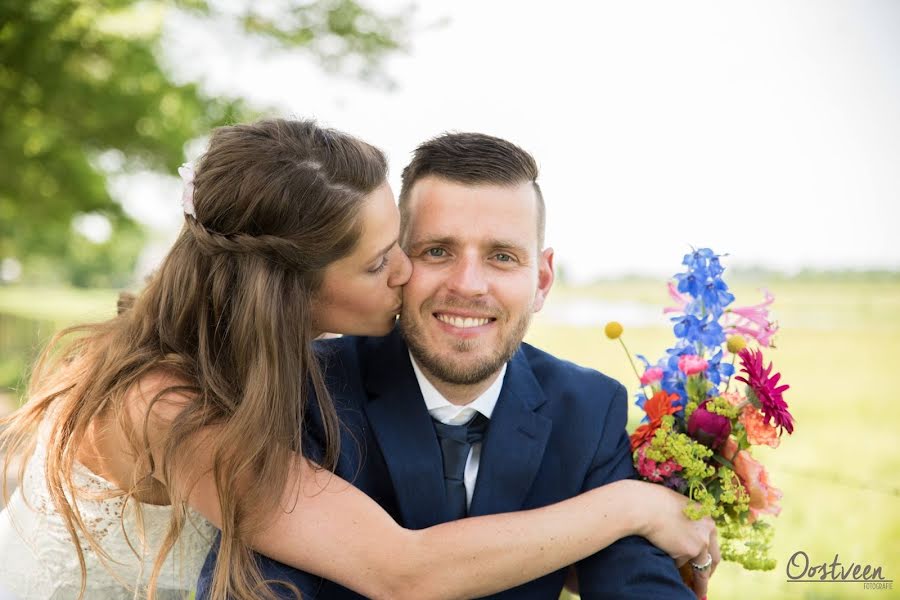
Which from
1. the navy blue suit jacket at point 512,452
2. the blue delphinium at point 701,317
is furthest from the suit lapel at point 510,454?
the blue delphinium at point 701,317

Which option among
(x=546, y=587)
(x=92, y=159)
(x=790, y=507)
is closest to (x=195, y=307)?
(x=546, y=587)

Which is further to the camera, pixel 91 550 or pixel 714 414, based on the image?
pixel 91 550

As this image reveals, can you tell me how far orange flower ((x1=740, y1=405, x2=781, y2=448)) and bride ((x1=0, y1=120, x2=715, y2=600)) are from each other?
0.32 m

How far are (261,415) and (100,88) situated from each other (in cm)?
962

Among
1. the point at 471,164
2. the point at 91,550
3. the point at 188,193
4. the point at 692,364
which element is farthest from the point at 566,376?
the point at 91,550

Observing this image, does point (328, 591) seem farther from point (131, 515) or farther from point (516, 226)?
point (516, 226)

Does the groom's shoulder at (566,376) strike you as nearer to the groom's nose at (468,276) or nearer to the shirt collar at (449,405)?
the shirt collar at (449,405)

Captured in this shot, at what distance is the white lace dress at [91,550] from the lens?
2961 mm

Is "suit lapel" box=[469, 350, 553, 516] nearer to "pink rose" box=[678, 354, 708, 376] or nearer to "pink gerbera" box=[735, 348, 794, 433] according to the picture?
"pink rose" box=[678, 354, 708, 376]

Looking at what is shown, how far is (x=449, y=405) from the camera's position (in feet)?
9.57

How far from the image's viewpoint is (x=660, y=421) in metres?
2.66

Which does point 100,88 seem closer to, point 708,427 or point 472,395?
point 472,395

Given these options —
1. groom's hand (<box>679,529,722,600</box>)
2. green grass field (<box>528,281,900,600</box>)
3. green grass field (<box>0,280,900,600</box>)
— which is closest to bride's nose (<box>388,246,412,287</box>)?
groom's hand (<box>679,529,722,600</box>)

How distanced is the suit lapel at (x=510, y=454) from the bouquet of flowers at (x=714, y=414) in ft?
1.20
